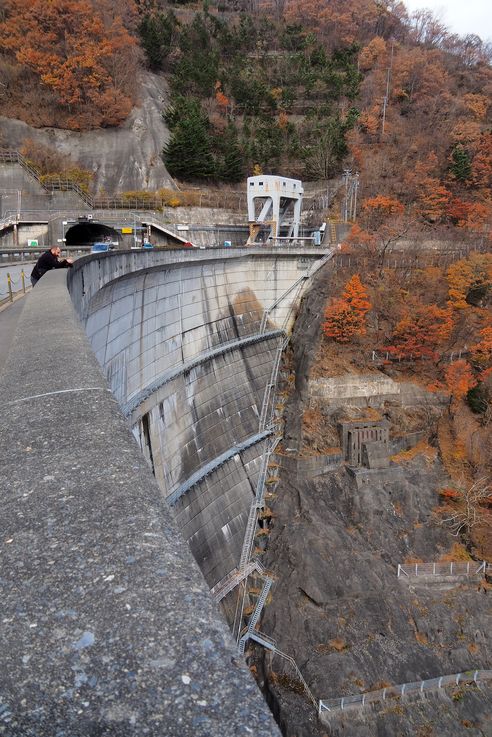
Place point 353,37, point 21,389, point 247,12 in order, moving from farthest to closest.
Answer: point 247,12, point 353,37, point 21,389

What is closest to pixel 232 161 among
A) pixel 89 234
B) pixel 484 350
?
pixel 89 234

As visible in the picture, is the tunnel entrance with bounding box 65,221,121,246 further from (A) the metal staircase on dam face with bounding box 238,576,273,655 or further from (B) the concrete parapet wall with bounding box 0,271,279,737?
(B) the concrete parapet wall with bounding box 0,271,279,737

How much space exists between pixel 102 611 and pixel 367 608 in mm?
16807

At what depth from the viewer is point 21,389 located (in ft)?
12.7

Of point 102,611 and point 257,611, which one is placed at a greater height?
point 102,611

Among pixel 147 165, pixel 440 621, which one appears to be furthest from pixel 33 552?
pixel 147 165

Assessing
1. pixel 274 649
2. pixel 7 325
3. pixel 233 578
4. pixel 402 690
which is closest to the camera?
pixel 7 325

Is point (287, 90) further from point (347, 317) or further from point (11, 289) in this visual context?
point (11, 289)

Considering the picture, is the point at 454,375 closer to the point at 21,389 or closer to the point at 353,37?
the point at 21,389

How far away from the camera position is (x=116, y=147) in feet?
130

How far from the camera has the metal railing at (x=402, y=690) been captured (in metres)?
13.7

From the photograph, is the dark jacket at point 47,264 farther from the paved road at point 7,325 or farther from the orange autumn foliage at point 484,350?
the orange autumn foliage at point 484,350

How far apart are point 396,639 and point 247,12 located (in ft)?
250

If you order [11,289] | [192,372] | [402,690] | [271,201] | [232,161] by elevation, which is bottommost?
[402,690]
